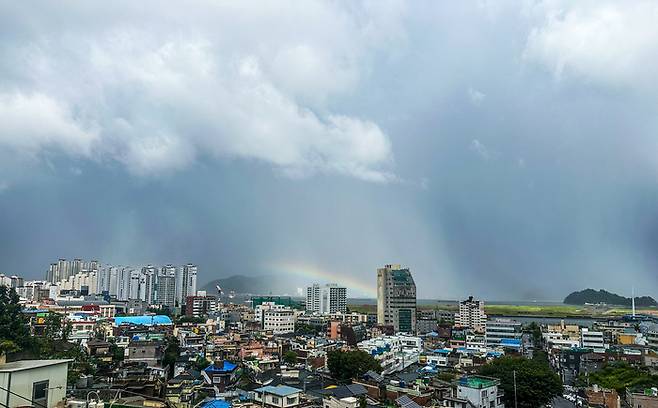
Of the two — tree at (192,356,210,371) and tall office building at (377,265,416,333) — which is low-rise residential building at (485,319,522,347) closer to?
tall office building at (377,265,416,333)

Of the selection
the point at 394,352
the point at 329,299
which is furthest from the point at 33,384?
the point at 329,299

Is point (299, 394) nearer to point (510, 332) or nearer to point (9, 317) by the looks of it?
point (9, 317)

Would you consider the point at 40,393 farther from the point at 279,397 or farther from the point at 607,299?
the point at 607,299

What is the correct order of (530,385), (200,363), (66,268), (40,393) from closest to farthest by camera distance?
(40,393)
(530,385)
(200,363)
(66,268)

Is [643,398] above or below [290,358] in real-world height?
above

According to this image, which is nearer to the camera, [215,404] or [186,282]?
[215,404]

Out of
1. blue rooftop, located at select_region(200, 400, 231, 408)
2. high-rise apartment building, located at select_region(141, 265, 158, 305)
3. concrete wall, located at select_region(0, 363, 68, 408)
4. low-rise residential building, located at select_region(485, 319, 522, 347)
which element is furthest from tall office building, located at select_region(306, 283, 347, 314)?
concrete wall, located at select_region(0, 363, 68, 408)

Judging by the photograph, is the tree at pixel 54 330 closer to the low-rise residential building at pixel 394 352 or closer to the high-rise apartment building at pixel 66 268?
the low-rise residential building at pixel 394 352

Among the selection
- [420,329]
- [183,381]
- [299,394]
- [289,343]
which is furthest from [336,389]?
[420,329]
